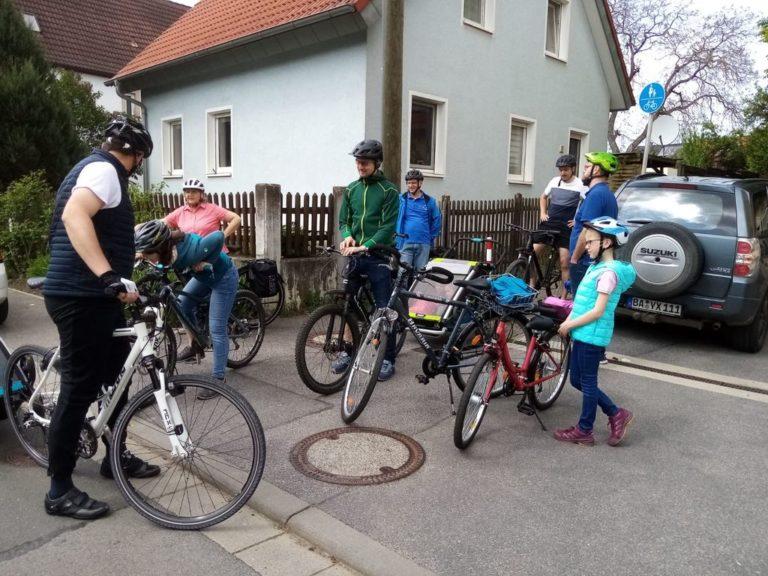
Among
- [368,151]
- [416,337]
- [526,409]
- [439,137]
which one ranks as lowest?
[526,409]

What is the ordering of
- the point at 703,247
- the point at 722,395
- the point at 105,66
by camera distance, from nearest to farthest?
the point at 722,395 < the point at 703,247 < the point at 105,66

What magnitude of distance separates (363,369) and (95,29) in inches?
1070

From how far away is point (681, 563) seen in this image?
2.81 m

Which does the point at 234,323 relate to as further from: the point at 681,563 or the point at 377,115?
the point at 377,115

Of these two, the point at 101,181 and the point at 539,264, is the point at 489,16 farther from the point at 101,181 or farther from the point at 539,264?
the point at 101,181

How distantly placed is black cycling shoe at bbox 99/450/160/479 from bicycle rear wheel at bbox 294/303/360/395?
1.43 metres

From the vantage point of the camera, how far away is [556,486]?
3.54 meters

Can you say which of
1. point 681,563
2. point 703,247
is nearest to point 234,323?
point 681,563

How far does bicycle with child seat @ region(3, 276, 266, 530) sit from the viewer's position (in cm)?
303

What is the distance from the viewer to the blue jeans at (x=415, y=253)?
7805mm

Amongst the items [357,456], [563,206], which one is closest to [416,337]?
[357,456]

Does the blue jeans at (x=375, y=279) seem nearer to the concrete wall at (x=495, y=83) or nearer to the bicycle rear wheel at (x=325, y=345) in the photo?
the bicycle rear wheel at (x=325, y=345)

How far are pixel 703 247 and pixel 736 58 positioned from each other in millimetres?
28397

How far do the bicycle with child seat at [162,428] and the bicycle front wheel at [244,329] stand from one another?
65.3 inches
